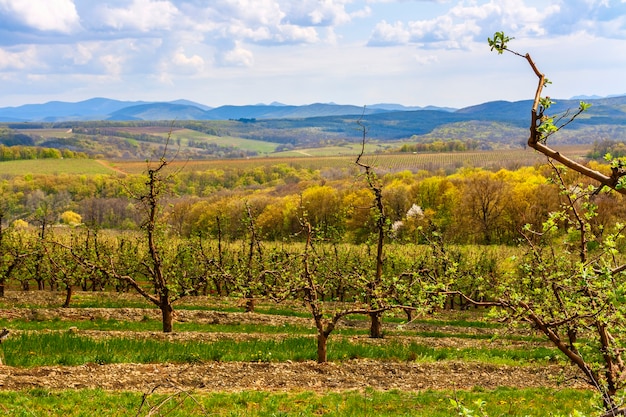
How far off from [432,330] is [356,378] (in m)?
15.9

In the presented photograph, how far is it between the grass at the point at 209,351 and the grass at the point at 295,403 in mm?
1383

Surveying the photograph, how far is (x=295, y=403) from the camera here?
1467cm

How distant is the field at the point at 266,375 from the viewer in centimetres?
1398

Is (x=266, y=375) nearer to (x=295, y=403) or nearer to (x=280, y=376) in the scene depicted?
(x=280, y=376)

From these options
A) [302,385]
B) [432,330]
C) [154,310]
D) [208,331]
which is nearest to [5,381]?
[302,385]

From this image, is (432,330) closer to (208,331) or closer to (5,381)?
(208,331)

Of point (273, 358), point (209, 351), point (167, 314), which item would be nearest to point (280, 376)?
point (273, 358)

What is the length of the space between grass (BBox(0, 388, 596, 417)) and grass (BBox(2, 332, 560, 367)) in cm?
138

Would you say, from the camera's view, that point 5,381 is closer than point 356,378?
Yes

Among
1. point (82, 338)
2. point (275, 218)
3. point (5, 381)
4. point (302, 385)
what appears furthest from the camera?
point (275, 218)

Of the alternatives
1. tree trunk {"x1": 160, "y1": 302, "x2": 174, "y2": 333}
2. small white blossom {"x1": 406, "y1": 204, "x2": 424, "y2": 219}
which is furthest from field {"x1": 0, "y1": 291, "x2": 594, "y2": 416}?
small white blossom {"x1": 406, "y1": 204, "x2": 424, "y2": 219}

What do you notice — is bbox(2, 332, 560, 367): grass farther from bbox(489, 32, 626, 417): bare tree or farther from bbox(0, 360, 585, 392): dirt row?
bbox(489, 32, 626, 417): bare tree

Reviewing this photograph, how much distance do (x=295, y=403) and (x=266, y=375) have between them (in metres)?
2.99

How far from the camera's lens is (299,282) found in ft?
63.1
